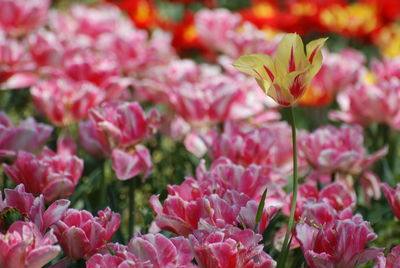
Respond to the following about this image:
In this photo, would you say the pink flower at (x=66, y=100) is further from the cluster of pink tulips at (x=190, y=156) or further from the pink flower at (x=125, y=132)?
the pink flower at (x=125, y=132)

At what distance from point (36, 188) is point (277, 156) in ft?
1.68

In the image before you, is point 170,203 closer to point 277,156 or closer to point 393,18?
point 277,156

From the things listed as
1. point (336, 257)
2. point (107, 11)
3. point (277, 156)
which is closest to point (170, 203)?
point (336, 257)

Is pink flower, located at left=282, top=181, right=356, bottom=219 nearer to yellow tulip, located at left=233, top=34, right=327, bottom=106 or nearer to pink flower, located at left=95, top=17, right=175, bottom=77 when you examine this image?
yellow tulip, located at left=233, top=34, right=327, bottom=106

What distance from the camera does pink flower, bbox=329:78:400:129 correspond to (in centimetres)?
181

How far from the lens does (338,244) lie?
1.02 m

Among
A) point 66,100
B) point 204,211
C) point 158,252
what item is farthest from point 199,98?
point 158,252

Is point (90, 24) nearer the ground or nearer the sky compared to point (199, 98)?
nearer the ground

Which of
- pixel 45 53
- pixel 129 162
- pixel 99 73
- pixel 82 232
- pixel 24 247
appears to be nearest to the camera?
pixel 24 247

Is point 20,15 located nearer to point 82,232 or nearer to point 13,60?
point 13,60

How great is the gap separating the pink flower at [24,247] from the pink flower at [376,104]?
106 cm

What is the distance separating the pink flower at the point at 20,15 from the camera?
88.2 inches

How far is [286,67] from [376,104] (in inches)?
33.4

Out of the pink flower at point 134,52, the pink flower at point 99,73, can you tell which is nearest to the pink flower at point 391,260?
the pink flower at point 99,73
